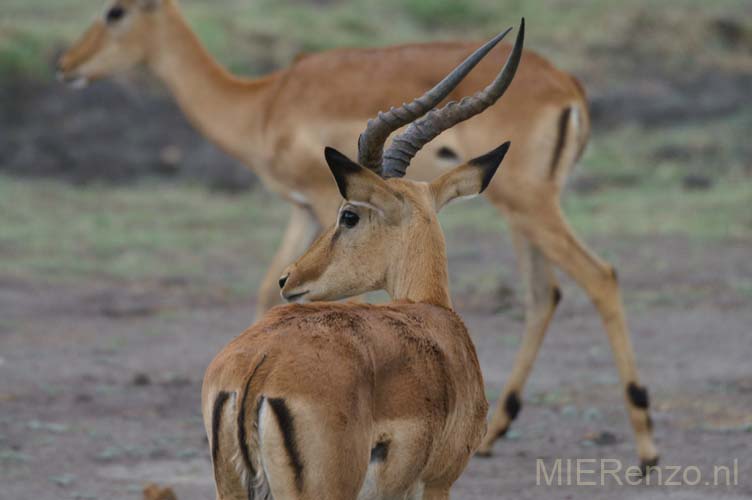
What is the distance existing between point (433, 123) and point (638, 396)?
1.95m

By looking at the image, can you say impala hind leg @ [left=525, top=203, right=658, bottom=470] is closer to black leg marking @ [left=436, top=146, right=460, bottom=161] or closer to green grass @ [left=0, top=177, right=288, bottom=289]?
black leg marking @ [left=436, top=146, right=460, bottom=161]

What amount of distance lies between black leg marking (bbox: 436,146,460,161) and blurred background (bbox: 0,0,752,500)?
125 centimetres

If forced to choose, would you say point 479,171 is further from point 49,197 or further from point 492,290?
point 49,197

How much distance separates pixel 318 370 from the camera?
3.23 meters

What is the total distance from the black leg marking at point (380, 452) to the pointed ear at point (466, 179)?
110 cm

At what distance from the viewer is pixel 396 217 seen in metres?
4.14

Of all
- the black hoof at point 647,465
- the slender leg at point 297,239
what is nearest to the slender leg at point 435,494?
the black hoof at point 647,465

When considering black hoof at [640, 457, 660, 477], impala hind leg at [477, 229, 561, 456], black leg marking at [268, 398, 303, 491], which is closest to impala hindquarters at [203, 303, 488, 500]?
black leg marking at [268, 398, 303, 491]

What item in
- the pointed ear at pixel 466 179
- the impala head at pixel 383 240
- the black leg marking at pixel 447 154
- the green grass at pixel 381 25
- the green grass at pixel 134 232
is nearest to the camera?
the impala head at pixel 383 240

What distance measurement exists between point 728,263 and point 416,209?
6.15 m

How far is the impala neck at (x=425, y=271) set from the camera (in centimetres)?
408

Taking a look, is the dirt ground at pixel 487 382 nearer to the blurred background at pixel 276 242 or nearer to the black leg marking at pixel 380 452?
the blurred background at pixel 276 242

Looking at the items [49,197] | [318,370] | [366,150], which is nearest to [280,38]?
[49,197]

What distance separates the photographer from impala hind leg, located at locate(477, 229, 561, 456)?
6176mm
